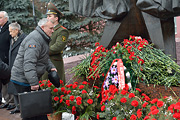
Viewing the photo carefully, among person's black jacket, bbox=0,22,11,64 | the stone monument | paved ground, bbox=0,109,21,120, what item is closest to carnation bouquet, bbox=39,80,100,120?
paved ground, bbox=0,109,21,120

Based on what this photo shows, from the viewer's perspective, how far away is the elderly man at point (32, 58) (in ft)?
9.97

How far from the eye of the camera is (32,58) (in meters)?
3.03

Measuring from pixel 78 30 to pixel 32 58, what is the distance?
775 centimetres

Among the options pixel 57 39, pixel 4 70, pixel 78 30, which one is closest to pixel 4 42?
pixel 4 70

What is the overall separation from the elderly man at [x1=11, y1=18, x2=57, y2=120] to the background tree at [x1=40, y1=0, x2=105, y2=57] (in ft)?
22.5

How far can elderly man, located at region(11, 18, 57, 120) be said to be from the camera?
9.97 ft

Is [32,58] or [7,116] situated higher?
[32,58]

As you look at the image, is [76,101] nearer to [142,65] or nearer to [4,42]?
[142,65]

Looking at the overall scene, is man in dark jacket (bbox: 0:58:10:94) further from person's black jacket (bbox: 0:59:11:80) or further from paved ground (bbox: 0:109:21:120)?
paved ground (bbox: 0:109:21:120)

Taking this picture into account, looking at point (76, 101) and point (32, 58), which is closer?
point (32, 58)

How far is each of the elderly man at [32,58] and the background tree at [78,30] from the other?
6.86 metres

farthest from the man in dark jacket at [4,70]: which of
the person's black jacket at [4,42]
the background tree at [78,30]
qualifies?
the background tree at [78,30]

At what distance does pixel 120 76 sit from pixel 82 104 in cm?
63

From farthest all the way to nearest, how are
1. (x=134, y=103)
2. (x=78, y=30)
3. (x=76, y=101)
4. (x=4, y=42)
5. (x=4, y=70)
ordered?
(x=78, y=30)
(x=4, y=42)
(x=4, y=70)
(x=76, y=101)
(x=134, y=103)
